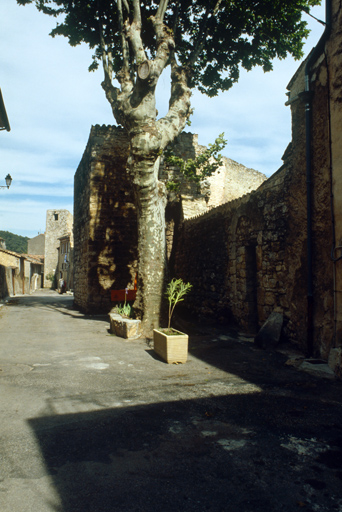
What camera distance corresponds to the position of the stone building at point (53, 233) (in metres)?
42.7

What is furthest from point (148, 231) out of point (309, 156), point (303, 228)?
point (309, 156)

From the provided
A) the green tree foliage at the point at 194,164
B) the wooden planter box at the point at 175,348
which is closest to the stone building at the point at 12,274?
the green tree foliage at the point at 194,164

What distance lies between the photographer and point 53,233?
4394 cm

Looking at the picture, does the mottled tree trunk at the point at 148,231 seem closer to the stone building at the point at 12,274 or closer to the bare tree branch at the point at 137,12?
the bare tree branch at the point at 137,12

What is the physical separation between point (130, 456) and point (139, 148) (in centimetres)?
647

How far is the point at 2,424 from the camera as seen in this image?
10.3 ft

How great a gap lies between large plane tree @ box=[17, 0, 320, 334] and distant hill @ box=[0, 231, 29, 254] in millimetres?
56946

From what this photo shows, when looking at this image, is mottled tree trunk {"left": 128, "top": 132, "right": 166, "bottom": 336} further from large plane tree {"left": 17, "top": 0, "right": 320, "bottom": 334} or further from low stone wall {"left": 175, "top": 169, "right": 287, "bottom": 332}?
low stone wall {"left": 175, "top": 169, "right": 287, "bottom": 332}

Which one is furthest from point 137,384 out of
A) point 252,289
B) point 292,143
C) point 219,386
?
point 292,143

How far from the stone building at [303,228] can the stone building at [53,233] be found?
37.1 meters

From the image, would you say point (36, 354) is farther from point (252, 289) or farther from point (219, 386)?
point (252, 289)

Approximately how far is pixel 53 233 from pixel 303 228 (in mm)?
41366

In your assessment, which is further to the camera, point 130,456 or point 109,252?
point 109,252

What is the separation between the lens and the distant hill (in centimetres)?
6291
